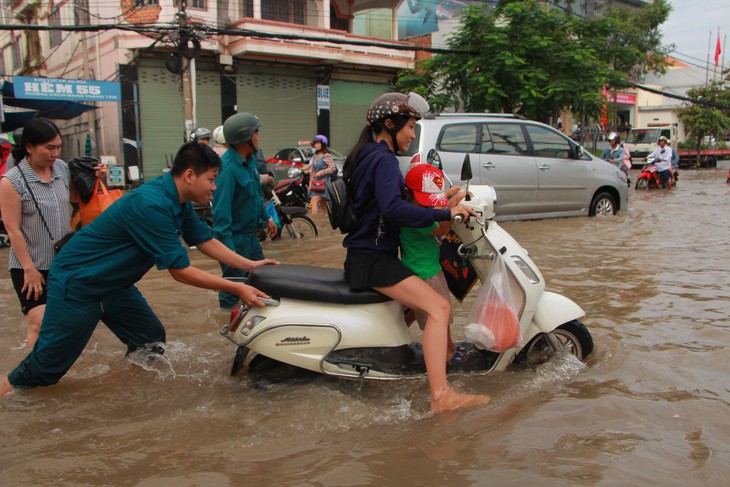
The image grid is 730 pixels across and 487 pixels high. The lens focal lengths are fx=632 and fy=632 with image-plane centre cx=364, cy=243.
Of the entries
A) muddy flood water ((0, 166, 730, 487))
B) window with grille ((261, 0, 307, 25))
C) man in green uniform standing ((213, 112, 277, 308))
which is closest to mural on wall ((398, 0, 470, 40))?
window with grille ((261, 0, 307, 25))

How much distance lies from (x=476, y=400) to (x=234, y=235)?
2397 millimetres

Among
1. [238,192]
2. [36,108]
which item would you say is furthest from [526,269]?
[36,108]

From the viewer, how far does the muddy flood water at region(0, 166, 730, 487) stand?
2533mm

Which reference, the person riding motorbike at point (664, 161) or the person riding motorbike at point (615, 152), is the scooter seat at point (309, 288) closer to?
the person riding motorbike at point (664, 161)

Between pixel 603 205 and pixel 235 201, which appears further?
pixel 603 205

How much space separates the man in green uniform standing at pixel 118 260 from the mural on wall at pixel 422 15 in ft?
84.0

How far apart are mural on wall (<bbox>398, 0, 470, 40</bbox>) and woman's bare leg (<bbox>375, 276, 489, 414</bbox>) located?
25618 mm

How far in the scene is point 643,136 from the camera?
30.1m

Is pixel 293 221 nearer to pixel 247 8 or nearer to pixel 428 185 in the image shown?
pixel 428 185

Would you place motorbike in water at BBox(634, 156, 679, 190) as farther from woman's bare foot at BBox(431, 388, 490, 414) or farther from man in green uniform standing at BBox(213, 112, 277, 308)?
woman's bare foot at BBox(431, 388, 490, 414)

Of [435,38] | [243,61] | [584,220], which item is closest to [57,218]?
[584,220]

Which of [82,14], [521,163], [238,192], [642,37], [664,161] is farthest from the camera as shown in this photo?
[642,37]

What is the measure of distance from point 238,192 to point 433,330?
222 centimetres

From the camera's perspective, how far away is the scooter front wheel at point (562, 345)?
142 inches
